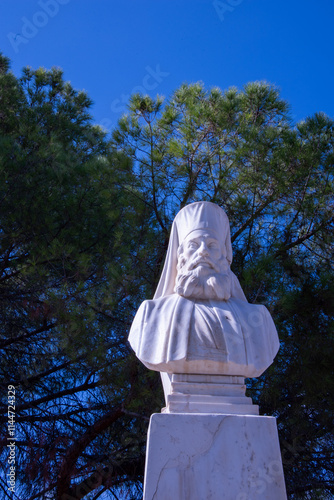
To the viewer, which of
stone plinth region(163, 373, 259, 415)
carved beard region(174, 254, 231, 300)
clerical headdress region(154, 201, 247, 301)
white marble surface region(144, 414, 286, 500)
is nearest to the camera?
white marble surface region(144, 414, 286, 500)

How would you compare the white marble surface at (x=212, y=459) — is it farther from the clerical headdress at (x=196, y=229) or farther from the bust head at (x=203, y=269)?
the clerical headdress at (x=196, y=229)

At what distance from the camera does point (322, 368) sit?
420 cm

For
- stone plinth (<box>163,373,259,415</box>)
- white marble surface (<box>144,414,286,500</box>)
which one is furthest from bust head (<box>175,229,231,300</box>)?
white marble surface (<box>144,414,286,500</box>)

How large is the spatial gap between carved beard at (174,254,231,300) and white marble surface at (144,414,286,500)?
0.64 meters

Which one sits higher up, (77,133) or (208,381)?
(77,133)

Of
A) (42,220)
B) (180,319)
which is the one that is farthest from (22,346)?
(180,319)

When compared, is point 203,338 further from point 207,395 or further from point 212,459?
point 212,459

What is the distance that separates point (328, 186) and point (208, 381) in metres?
2.66

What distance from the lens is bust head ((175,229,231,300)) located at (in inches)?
111

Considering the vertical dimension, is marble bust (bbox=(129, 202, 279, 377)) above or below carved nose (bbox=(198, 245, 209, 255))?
below

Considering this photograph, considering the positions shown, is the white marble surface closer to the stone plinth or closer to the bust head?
the stone plinth

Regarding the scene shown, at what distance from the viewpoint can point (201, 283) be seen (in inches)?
112

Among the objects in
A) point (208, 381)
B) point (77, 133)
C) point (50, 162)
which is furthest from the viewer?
point (77, 133)

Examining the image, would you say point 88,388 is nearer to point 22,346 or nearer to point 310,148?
point 22,346
